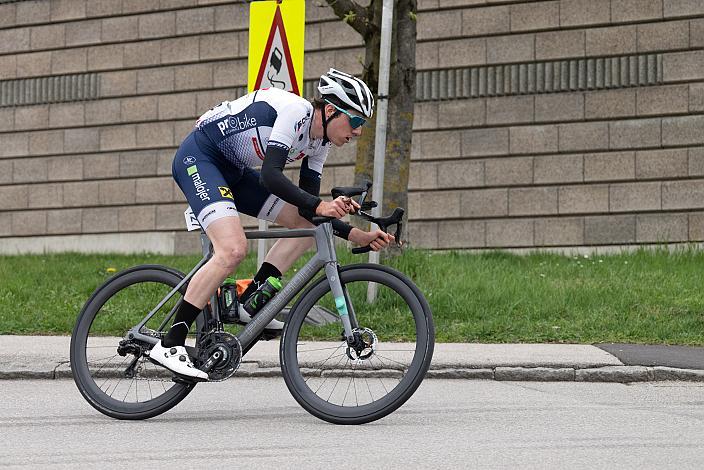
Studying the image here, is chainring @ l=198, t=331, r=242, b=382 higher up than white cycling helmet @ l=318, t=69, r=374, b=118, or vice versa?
white cycling helmet @ l=318, t=69, r=374, b=118

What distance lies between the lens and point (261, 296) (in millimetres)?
6797

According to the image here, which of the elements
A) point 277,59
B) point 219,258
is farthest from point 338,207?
point 277,59

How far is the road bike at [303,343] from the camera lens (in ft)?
21.4

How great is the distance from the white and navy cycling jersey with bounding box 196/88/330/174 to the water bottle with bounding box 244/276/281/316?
64 cm

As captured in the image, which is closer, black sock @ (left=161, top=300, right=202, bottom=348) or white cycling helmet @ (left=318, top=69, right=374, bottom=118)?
white cycling helmet @ (left=318, top=69, right=374, bottom=118)

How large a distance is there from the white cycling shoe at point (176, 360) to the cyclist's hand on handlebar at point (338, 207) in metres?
1.02

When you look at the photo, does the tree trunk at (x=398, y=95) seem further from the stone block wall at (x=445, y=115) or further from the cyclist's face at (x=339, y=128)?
the cyclist's face at (x=339, y=128)

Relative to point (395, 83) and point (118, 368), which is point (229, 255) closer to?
point (118, 368)

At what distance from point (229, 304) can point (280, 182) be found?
81 centimetres

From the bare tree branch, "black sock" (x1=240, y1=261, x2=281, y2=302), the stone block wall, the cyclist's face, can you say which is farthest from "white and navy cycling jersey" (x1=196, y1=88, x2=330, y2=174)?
the stone block wall

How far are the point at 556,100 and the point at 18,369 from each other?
9322 millimetres

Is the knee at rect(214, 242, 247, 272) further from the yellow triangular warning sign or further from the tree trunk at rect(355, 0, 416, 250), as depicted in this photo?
the tree trunk at rect(355, 0, 416, 250)

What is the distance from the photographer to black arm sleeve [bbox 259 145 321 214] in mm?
6441

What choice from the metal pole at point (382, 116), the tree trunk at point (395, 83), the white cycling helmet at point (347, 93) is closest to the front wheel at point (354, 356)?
the white cycling helmet at point (347, 93)
